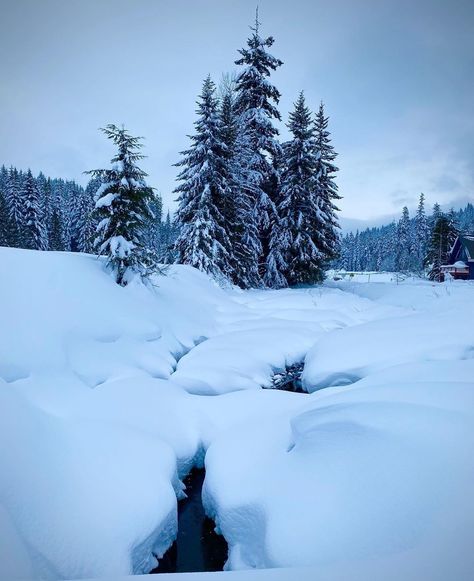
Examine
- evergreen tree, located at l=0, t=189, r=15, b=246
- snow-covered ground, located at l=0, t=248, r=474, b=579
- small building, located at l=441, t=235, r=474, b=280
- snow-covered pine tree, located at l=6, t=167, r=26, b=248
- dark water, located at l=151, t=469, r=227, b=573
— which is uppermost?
snow-covered pine tree, located at l=6, t=167, r=26, b=248

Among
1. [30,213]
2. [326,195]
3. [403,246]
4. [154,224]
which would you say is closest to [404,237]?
[403,246]

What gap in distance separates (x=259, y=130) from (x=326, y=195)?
6204 millimetres

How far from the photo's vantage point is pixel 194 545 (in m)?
3.68

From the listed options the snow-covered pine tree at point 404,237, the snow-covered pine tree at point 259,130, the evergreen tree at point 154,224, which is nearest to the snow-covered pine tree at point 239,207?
the snow-covered pine tree at point 259,130

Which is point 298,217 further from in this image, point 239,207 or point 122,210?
point 122,210

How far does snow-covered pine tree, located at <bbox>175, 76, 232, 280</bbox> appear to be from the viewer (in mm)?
15654

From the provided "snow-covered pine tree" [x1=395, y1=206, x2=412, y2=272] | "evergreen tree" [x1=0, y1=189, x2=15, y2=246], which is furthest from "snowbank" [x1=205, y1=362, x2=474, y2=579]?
"snow-covered pine tree" [x1=395, y1=206, x2=412, y2=272]

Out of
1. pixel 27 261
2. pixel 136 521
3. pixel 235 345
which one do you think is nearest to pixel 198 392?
pixel 235 345

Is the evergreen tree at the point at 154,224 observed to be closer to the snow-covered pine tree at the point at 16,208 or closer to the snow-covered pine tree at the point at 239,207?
the snow-covered pine tree at the point at 239,207

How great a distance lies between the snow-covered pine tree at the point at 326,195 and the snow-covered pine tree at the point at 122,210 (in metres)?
12.9

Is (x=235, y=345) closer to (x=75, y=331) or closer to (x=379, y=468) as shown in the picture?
(x=75, y=331)

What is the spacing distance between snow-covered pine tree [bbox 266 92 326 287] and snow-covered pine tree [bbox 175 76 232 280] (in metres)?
3.95

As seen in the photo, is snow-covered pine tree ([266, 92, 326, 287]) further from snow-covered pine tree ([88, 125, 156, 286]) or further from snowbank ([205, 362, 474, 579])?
snowbank ([205, 362, 474, 579])

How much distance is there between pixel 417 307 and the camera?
40.6 feet
